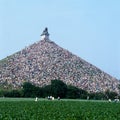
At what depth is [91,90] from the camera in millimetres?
99812

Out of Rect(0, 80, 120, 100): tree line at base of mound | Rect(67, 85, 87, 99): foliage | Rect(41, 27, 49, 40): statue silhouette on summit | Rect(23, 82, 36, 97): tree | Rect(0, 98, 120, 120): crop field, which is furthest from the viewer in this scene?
Rect(41, 27, 49, 40): statue silhouette on summit

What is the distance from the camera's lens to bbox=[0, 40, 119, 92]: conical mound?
338 ft

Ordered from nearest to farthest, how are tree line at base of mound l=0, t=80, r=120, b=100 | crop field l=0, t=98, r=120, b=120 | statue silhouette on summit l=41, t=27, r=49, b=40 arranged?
crop field l=0, t=98, r=120, b=120 → tree line at base of mound l=0, t=80, r=120, b=100 → statue silhouette on summit l=41, t=27, r=49, b=40

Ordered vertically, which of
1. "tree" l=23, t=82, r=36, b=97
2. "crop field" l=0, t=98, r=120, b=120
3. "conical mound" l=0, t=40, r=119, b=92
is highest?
"conical mound" l=0, t=40, r=119, b=92

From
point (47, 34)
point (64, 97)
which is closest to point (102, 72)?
point (47, 34)

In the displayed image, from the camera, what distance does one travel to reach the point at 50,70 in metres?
108

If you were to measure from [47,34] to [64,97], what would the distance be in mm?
34467

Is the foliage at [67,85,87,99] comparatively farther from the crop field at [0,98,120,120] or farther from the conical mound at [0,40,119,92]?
the crop field at [0,98,120,120]

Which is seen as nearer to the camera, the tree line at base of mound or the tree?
the tree

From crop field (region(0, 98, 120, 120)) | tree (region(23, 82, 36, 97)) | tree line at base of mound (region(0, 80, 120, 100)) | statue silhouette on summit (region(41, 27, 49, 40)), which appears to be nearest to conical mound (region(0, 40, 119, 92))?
statue silhouette on summit (region(41, 27, 49, 40))

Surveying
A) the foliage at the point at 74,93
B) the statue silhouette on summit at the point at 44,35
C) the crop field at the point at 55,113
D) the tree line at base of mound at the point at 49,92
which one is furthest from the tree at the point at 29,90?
the statue silhouette on summit at the point at 44,35

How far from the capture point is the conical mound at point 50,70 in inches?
4054

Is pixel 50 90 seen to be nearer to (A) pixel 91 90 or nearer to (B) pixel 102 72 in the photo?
(A) pixel 91 90

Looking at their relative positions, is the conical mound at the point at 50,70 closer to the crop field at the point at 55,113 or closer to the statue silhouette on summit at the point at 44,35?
the statue silhouette on summit at the point at 44,35
